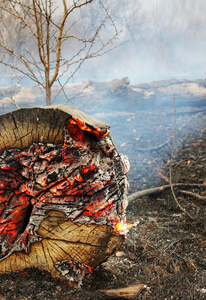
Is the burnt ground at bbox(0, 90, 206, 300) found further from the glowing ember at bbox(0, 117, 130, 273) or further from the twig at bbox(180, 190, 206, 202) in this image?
the glowing ember at bbox(0, 117, 130, 273)

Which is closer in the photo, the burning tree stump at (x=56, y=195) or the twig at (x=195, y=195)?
the burning tree stump at (x=56, y=195)

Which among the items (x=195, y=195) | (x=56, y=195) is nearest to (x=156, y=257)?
(x=56, y=195)

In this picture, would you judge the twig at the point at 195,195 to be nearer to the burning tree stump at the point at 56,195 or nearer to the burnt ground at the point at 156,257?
the burnt ground at the point at 156,257

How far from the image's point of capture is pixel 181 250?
1.68 meters

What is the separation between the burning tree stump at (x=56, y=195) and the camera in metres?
1.23

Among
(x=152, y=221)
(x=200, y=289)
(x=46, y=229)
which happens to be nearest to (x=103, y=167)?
(x=46, y=229)

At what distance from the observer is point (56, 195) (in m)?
1.25

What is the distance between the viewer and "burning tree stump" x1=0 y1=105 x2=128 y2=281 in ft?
4.03

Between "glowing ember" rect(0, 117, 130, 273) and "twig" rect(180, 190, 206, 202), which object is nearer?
"glowing ember" rect(0, 117, 130, 273)

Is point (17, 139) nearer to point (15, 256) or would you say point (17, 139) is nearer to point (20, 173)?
point (20, 173)

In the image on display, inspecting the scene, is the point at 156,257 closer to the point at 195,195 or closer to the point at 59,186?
the point at 59,186

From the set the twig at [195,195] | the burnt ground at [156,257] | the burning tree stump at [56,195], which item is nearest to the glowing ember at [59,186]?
the burning tree stump at [56,195]

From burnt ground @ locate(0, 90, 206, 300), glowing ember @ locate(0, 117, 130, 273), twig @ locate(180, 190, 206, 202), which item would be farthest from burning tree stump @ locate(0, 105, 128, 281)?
twig @ locate(180, 190, 206, 202)

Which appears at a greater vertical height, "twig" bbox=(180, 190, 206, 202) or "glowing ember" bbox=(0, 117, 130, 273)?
"glowing ember" bbox=(0, 117, 130, 273)
